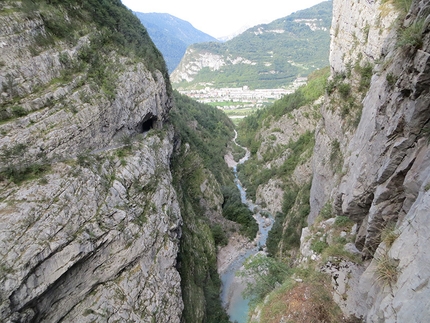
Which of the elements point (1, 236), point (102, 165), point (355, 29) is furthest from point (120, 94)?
point (355, 29)

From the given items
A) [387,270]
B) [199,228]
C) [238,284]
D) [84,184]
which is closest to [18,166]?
[84,184]

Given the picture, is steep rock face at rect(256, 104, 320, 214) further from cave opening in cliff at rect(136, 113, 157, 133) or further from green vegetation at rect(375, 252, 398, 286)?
green vegetation at rect(375, 252, 398, 286)

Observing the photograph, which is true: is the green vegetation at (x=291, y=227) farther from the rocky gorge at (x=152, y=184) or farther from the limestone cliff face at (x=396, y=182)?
the limestone cliff face at (x=396, y=182)

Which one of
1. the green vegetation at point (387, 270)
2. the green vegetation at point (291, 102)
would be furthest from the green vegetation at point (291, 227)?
the green vegetation at point (387, 270)

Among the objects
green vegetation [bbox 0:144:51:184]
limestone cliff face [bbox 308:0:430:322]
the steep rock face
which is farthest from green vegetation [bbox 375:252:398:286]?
the steep rock face

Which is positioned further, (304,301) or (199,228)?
(199,228)

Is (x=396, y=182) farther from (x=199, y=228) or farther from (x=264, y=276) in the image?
(x=199, y=228)
